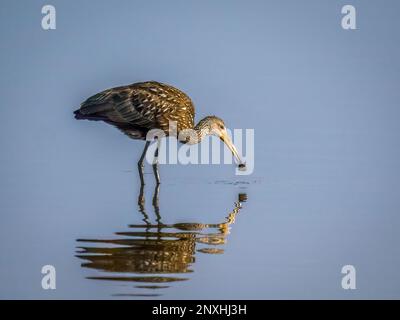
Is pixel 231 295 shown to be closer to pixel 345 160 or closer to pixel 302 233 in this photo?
pixel 302 233

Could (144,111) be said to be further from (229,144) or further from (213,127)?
(229,144)

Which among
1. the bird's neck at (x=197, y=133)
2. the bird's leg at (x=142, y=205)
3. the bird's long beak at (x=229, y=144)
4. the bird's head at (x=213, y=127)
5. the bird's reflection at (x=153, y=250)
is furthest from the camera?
the bird's long beak at (x=229, y=144)

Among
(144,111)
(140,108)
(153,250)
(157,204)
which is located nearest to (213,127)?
(144,111)

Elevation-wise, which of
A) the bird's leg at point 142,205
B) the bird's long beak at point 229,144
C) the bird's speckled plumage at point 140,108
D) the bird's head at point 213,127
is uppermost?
the bird's speckled plumage at point 140,108

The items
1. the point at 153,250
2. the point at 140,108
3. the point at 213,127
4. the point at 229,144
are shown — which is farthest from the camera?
the point at 229,144

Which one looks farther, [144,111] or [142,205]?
[144,111]

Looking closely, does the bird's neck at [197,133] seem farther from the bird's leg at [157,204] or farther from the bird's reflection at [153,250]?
the bird's reflection at [153,250]

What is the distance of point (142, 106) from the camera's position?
17.2 meters

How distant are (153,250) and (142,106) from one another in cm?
645

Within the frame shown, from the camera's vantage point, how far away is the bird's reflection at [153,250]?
399 inches

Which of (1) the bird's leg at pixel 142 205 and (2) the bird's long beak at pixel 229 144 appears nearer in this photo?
(1) the bird's leg at pixel 142 205

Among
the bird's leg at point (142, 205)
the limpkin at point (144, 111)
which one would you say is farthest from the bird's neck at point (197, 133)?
the bird's leg at point (142, 205)

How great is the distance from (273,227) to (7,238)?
4.10m
